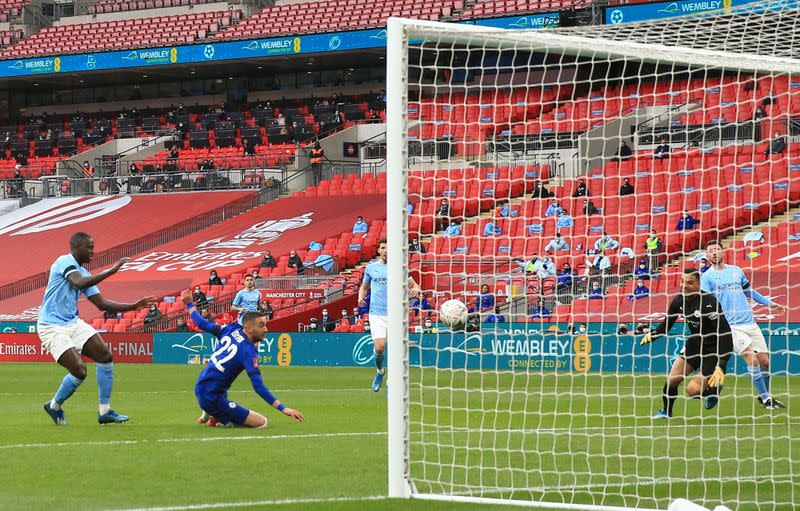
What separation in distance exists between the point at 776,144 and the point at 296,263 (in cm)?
1929

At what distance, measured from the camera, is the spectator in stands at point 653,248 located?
16.9 meters

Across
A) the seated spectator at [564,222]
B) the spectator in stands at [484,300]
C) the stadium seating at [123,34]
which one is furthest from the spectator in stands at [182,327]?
the stadium seating at [123,34]

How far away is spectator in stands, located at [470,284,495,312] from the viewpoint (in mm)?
22155

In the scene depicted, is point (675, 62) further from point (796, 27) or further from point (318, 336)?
point (318, 336)

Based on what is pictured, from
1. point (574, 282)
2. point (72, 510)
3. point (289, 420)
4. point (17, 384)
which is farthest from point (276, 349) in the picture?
point (72, 510)

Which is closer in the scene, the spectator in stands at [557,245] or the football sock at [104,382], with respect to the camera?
the football sock at [104,382]

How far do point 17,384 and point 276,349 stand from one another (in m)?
7.45

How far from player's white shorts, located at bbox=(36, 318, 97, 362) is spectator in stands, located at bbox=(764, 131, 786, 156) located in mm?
6901

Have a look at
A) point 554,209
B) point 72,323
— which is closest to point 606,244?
point 554,209

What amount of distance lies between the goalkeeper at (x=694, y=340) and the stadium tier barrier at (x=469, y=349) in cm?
321

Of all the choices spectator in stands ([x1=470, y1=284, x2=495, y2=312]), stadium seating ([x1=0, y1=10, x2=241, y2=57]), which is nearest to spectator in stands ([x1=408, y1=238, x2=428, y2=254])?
spectator in stands ([x1=470, y1=284, x2=495, y2=312])

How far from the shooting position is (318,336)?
1021 inches

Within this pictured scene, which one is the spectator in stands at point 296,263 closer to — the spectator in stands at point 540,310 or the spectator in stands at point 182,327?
the spectator in stands at point 182,327

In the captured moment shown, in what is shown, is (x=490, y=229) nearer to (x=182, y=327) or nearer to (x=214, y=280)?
(x=182, y=327)
